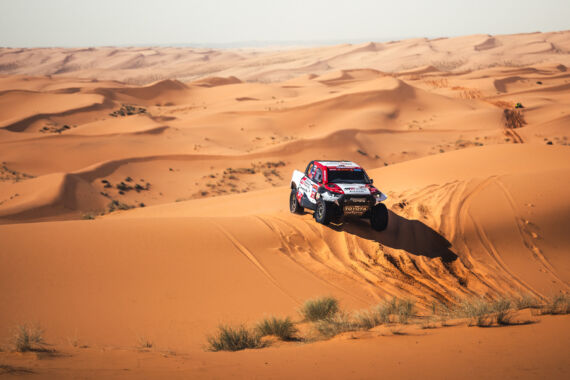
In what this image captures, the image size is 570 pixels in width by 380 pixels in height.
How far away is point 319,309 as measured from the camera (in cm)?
713

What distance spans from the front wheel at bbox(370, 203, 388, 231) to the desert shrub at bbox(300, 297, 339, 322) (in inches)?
161

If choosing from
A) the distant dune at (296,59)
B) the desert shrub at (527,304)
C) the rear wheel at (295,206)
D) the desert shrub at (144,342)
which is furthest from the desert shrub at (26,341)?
the distant dune at (296,59)

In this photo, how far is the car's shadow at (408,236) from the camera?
10.5 meters

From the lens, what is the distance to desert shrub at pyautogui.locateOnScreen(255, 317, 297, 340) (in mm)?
6355

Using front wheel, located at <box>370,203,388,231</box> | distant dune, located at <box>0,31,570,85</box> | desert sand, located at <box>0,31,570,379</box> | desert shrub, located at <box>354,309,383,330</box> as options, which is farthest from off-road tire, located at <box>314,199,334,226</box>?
distant dune, located at <box>0,31,570,85</box>

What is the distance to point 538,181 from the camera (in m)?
13.3

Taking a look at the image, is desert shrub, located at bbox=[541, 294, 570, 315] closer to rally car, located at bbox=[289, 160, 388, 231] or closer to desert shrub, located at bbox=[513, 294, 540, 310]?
desert shrub, located at bbox=[513, 294, 540, 310]

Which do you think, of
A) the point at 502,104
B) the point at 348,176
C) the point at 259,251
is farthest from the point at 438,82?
the point at 259,251

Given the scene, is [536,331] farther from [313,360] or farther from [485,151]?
[485,151]

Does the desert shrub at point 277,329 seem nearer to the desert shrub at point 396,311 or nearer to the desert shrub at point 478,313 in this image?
the desert shrub at point 396,311

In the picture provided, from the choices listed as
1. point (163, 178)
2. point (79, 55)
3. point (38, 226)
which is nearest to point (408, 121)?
point (163, 178)

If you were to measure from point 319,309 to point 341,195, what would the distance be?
3935 millimetres

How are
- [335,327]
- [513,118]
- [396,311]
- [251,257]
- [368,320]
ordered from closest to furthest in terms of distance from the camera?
[335,327]
[368,320]
[396,311]
[251,257]
[513,118]

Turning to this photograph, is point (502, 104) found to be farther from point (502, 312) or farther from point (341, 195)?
point (502, 312)
